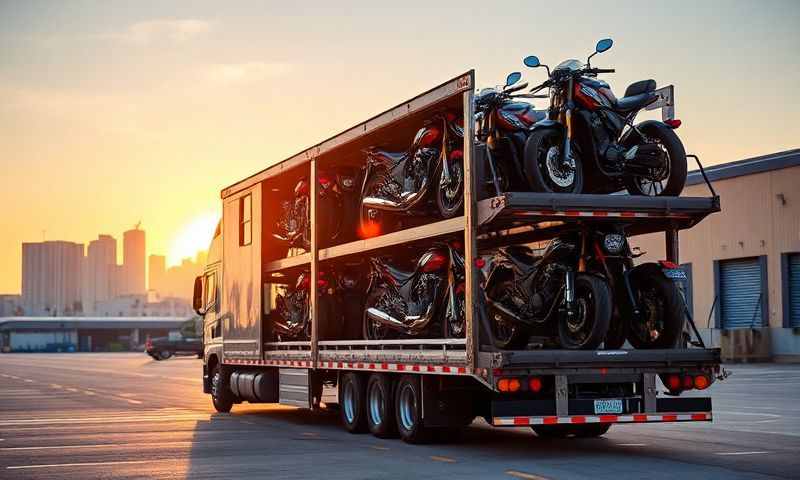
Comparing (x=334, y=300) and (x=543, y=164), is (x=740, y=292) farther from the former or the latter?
(x=543, y=164)

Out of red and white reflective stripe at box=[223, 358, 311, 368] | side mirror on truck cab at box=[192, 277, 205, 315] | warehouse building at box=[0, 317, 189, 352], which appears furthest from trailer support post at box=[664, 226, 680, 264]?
warehouse building at box=[0, 317, 189, 352]

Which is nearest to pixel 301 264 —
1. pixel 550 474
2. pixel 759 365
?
pixel 550 474

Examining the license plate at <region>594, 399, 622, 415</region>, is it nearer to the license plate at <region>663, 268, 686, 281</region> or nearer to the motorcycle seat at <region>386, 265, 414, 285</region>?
the license plate at <region>663, 268, 686, 281</region>

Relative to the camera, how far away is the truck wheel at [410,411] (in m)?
14.1

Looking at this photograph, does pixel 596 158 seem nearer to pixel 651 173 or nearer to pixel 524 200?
pixel 651 173

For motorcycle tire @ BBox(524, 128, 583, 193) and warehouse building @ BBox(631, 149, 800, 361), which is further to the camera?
warehouse building @ BBox(631, 149, 800, 361)

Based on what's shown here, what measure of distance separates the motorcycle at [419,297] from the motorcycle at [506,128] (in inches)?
45.5

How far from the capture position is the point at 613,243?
43.3ft

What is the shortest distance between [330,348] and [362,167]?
262 cm

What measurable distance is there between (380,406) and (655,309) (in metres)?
3.92

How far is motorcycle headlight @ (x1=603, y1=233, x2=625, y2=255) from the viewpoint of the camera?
13195mm

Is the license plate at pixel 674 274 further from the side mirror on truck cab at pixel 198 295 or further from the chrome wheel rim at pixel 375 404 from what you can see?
the side mirror on truck cab at pixel 198 295

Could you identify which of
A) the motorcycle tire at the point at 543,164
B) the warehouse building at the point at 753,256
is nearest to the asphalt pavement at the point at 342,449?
the motorcycle tire at the point at 543,164

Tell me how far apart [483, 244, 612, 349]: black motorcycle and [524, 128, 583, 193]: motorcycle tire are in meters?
0.66
